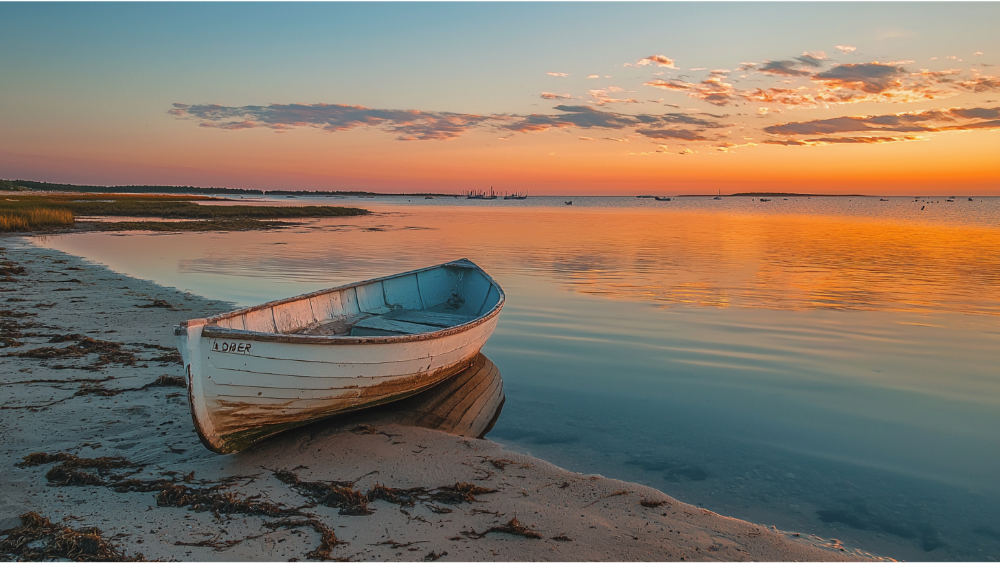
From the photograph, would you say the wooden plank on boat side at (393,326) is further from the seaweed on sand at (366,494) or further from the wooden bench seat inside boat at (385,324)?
the seaweed on sand at (366,494)

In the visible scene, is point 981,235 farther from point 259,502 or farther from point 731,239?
point 259,502

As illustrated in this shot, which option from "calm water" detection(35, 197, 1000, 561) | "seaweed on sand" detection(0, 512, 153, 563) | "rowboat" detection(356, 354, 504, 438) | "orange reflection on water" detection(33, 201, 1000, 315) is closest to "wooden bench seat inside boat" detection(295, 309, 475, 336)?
"rowboat" detection(356, 354, 504, 438)

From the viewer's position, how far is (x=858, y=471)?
607cm

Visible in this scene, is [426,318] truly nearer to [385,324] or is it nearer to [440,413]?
[385,324]

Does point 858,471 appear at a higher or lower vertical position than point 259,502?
lower

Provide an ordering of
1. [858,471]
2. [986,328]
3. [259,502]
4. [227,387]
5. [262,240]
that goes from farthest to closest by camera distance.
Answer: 1. [262,240]
2. [986,328]
3. [858,471]
4. [227,387]
5. [259,502]

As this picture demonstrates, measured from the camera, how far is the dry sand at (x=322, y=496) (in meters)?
4.14

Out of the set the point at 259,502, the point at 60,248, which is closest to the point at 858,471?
the point at 259,502

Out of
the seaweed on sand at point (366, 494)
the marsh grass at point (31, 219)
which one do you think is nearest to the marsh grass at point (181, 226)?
the marsh grass at point (31, 219)

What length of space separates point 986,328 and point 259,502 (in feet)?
49.3

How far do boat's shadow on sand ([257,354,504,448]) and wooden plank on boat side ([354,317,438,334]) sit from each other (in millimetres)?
916

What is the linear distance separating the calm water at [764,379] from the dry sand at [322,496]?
2.52 feet

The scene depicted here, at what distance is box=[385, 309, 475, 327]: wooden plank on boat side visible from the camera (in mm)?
9384

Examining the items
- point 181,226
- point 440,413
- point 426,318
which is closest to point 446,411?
point 440,413
